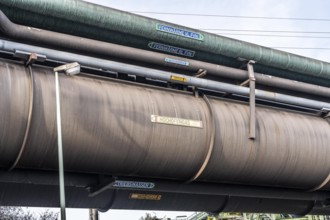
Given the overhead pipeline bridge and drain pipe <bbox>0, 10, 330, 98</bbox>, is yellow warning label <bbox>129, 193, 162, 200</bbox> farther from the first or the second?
drain pipe <bbox>0, 10, 330, 98</bbox>

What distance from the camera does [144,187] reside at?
10188 mm

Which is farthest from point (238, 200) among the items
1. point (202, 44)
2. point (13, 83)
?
point (13, 83)

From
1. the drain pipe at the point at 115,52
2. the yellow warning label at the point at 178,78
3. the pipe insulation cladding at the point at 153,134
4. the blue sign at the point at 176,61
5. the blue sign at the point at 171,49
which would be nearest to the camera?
the pipe insulation cladding at the point at 153,134

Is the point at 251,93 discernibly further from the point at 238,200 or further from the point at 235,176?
the point at 238,200

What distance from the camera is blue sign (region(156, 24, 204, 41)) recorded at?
34.7 ft

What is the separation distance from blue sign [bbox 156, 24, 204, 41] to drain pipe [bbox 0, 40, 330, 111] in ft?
3.27

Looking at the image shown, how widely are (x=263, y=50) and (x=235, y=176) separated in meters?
3.32

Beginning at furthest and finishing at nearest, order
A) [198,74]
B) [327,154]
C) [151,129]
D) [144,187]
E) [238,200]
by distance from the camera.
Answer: [238,200] → [327,154] → [198,74] → [144,187] → [151,129]

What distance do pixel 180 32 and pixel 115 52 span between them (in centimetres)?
177

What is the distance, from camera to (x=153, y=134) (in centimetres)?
948

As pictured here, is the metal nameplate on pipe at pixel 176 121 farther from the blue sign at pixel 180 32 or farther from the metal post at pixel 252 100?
the blue sign at pixel 180 32

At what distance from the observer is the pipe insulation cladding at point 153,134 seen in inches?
333

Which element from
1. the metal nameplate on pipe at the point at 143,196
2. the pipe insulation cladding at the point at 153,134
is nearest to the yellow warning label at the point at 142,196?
the metal nameplate on pipe at the point at 143,196

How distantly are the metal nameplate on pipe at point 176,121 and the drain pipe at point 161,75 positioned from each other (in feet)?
3.11
